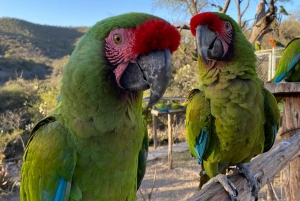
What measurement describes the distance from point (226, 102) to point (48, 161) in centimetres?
90

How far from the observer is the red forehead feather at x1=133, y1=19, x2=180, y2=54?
76cm

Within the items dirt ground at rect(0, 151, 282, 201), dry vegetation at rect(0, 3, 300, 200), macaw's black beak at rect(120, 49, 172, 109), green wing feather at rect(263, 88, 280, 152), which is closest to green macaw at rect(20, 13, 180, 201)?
macaw's black beak at rect(120, 49, 172, 109)

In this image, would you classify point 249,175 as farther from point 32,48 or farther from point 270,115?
point 32,48

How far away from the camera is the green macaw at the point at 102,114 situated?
2.53 ft

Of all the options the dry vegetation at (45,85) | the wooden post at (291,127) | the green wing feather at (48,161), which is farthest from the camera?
the dry vegetation at (45,85)

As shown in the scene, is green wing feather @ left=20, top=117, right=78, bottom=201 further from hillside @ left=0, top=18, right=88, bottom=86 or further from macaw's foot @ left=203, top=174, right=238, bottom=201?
hillside @ left=0, top=18, right=88, bottom=86

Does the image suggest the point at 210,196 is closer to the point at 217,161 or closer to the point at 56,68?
the point at 217,161

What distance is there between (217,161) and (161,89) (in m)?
0.90

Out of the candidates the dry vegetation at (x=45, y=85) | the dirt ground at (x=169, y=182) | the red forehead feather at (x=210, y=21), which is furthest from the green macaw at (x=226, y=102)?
the dirt ground at (x=169, y=182)

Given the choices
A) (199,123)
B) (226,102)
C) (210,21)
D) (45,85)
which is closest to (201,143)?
(199,123)

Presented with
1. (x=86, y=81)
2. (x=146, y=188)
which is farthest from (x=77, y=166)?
(x=146, y=188)

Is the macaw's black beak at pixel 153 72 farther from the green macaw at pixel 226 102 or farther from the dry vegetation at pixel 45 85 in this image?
the dry vegetation at pixel 45 85

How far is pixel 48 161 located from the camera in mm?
952

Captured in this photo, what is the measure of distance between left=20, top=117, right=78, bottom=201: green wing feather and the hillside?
1559 cm
